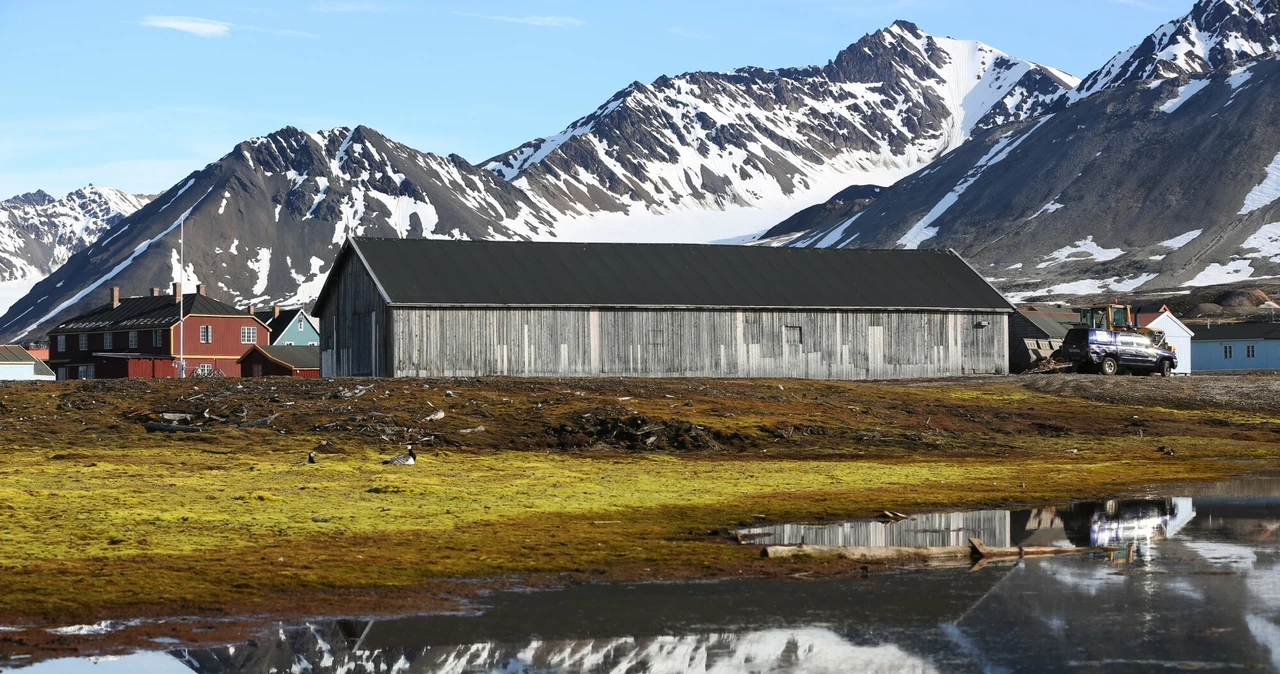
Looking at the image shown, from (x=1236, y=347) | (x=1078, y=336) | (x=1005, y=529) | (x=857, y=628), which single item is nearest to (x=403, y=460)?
(x=1005, y=529)

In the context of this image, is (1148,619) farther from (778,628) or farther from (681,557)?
(681,557)

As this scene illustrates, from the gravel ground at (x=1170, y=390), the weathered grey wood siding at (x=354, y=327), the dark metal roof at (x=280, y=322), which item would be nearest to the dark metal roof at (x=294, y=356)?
the dark metal roof at (x=280, y=322)

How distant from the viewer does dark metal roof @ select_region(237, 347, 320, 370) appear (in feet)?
298

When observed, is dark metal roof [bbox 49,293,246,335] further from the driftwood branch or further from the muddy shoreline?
the driftwood branch

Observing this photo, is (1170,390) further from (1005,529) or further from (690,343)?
(1005,529)

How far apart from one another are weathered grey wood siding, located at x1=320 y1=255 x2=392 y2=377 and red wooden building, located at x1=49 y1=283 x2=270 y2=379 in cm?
4113

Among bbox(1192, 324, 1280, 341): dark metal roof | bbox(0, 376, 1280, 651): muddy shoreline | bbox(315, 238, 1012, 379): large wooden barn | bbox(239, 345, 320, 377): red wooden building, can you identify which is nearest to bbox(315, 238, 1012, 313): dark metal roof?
bbox(315, 238, 1012, 379): large wooden barn

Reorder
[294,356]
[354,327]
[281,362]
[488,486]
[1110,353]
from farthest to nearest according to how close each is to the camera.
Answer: [294,356] → [281,362] → [1110,353] → [354,327] → [488,486]

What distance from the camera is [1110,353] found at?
68312mm

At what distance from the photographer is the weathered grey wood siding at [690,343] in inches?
2277

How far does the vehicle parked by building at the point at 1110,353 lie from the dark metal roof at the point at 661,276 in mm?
3559

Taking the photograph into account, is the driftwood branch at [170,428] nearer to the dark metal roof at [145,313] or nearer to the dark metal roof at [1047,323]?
the dark metal roof at [1047,323]

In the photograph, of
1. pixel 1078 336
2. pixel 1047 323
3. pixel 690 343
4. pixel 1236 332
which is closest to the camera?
pixel 690 343

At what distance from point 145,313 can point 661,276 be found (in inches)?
2474
